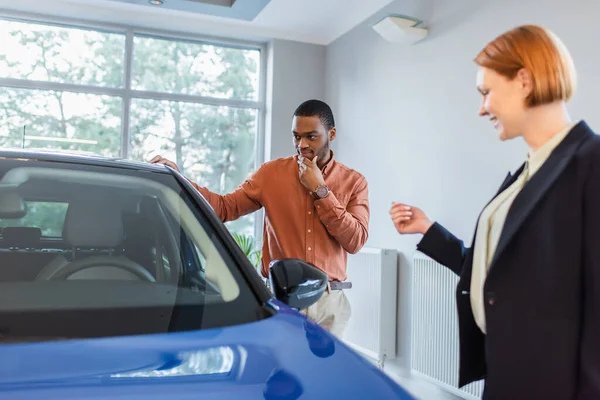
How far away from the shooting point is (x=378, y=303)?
4.24m

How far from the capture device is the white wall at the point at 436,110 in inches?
119

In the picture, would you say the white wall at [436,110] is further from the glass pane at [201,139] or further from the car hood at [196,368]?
the car hood at [196,368]

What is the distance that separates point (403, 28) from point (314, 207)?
7.50 feet

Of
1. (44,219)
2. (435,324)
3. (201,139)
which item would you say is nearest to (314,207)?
(44,219)

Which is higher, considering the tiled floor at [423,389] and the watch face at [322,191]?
the watch face at [322,191]

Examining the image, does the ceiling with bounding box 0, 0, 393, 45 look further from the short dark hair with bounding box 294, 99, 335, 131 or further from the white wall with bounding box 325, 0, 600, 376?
the short dark hair with bounding box 294, 99, 335, 131

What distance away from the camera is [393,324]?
4.26 meters

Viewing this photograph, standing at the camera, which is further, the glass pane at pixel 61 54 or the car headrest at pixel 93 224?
the glass pane at pixel 61 54

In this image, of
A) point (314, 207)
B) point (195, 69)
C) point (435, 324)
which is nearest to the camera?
point (314, 207)

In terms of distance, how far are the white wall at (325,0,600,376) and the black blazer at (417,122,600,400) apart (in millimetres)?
1879

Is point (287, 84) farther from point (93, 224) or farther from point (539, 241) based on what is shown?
point (539, 241)

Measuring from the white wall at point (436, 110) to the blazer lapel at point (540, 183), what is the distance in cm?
183

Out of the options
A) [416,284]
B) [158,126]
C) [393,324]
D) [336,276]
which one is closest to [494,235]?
[336,276]

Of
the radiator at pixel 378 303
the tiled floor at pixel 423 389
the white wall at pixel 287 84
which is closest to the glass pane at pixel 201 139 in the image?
the white wall at pixel 287 84
